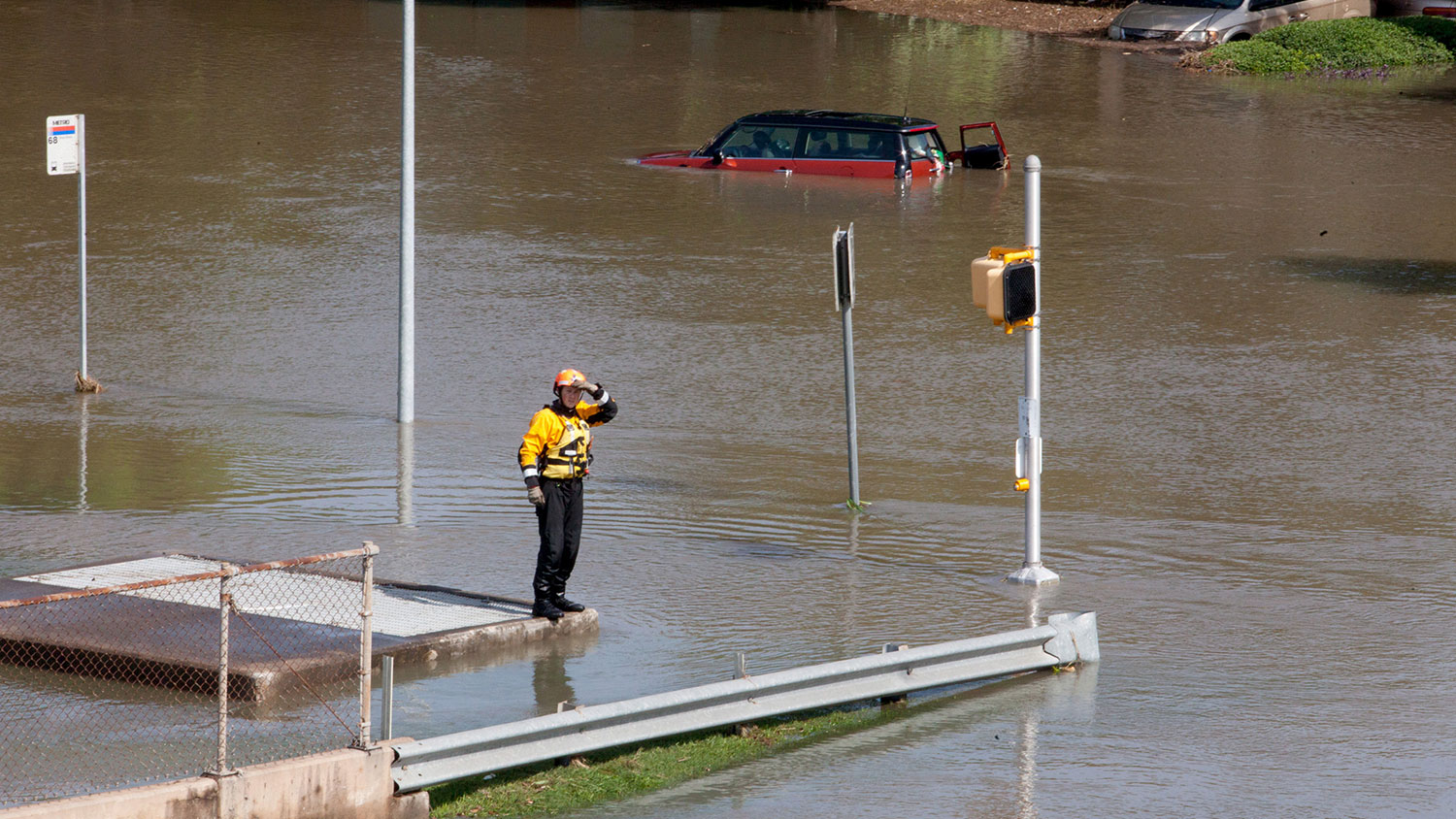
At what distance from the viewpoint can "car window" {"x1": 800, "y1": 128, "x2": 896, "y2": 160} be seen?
26.6 meters

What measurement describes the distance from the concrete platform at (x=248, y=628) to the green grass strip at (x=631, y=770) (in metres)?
0.98

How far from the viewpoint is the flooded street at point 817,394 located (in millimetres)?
8844

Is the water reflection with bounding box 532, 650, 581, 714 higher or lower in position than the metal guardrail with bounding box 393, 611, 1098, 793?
lower

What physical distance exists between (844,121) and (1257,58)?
13594 mm

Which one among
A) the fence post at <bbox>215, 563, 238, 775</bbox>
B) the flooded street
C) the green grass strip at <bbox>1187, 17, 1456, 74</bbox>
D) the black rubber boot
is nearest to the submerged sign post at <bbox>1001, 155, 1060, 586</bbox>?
the flooded street

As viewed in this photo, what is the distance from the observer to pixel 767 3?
1778 inches

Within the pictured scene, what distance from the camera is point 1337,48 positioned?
37.2 meters

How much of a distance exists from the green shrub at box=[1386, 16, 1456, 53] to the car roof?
17.3 m

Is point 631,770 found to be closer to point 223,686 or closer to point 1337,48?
point 223,686

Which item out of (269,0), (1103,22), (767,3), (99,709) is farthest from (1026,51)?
(99,709)

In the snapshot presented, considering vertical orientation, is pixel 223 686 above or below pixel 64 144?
below

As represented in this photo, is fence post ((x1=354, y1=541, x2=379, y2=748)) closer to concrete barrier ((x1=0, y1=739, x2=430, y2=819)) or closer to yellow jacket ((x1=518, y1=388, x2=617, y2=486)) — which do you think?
concrete barrier ((x1=0, y1=739, x2=430, y2=819))

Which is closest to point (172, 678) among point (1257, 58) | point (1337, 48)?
point (1257, 58)

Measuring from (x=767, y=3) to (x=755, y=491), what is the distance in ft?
111
